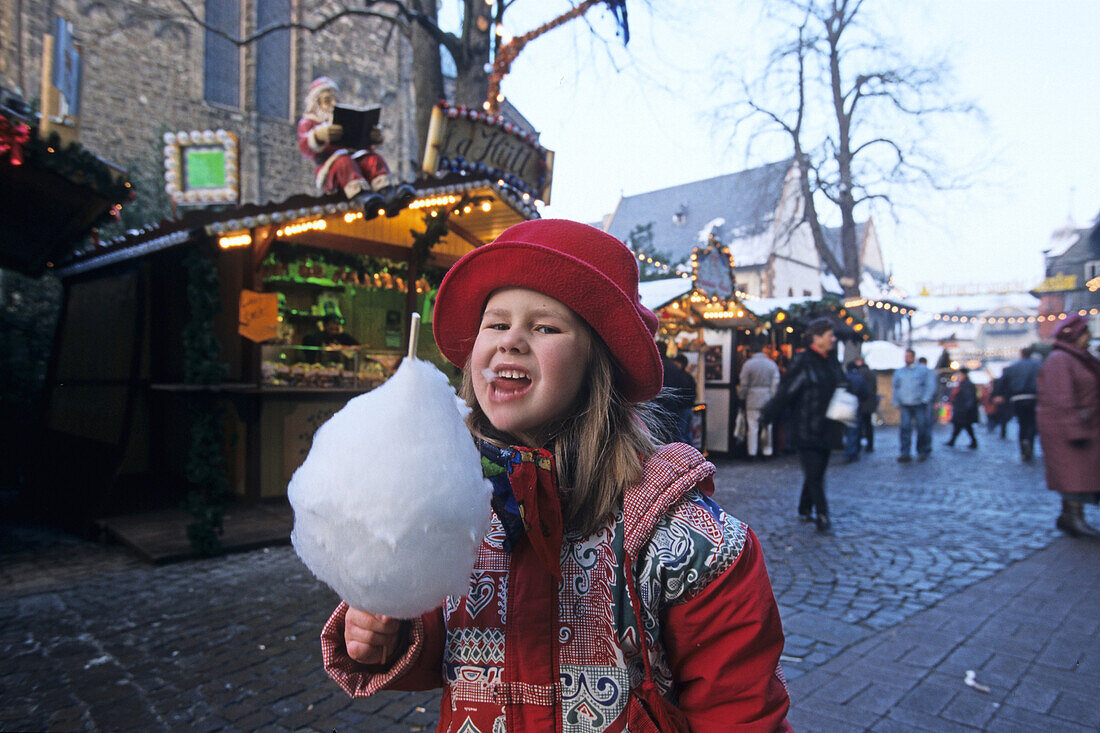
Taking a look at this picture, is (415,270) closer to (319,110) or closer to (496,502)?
(319,110)

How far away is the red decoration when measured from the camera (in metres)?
4.36

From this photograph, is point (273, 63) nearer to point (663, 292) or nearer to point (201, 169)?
point (663, 292)

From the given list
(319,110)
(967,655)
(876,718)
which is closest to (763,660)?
(876,718)

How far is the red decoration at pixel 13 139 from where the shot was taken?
4.36 metres

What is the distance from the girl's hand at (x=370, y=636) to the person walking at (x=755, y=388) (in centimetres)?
1035

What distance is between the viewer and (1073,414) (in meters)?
5.58

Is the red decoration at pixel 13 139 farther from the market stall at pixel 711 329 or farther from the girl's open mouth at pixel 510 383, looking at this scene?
the market stall at pixel 711 329

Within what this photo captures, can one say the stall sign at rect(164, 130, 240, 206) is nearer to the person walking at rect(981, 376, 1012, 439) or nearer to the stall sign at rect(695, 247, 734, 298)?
the stall sign at rect(695, 247, 734, 298)

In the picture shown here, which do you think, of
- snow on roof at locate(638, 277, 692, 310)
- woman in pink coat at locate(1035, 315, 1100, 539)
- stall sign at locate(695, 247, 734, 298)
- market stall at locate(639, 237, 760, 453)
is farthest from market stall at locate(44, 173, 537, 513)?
woman in pink coat at locate(1035, 315, 1100, 539)

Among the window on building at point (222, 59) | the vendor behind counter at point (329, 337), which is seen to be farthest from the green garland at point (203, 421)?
A: the window on building at point (222, 59)

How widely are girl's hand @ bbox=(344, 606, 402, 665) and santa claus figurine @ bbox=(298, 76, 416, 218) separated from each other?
207 inches

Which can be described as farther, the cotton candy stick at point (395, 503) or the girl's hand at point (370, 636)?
the girl's hand at point (370, 636)

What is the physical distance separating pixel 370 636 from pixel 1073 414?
6749mm

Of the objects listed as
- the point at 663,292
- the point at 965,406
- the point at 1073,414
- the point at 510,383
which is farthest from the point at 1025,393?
the point at 510,383
